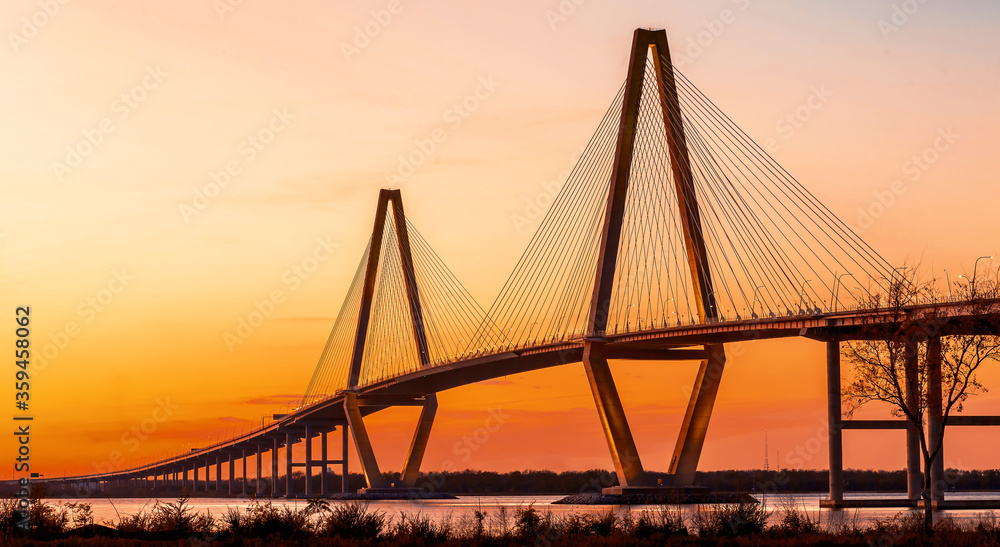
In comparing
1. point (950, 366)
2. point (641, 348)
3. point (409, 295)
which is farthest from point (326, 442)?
point (950, 366)

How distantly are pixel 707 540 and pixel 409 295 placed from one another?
81841mm

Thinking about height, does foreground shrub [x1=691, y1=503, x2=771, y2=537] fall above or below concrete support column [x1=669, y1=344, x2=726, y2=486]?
below

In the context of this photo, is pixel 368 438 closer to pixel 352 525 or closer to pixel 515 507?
pixel 515 507

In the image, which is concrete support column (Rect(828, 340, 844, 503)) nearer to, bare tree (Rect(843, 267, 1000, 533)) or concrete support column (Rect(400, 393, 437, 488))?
bare tree (Rect(843, 267, 1000, 533))

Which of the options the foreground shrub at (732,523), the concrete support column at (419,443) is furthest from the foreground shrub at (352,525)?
the concrete support column at (419,443)

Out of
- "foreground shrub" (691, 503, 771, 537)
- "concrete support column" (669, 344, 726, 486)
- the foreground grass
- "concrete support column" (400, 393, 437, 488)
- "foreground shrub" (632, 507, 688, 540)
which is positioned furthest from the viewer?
"concrete support column" (400, 393, 437, 488)

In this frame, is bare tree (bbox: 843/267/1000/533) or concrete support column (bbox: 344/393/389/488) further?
concrete support column (bbox: 344/393/389/488)

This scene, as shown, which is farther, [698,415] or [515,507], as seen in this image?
[515,507]

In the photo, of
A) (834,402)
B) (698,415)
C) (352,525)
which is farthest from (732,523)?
(698,415)

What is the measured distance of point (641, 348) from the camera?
74.9m

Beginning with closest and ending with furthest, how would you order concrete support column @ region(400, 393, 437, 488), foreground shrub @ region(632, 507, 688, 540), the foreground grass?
the foreground grass, foreground shrub @ region(632, 507, 688, 540), concrete support column @ region(400, 393, 437, 488)

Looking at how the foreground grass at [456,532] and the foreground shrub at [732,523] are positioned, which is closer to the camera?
the foreground grass at [456,532]

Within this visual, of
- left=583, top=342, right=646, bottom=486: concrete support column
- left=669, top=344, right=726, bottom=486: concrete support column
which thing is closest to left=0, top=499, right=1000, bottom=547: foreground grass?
left=583, top=342, right=646, bottom=486: concrete support column

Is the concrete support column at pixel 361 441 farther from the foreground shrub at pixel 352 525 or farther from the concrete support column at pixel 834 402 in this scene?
the foreground shrub at pixel 352 525
